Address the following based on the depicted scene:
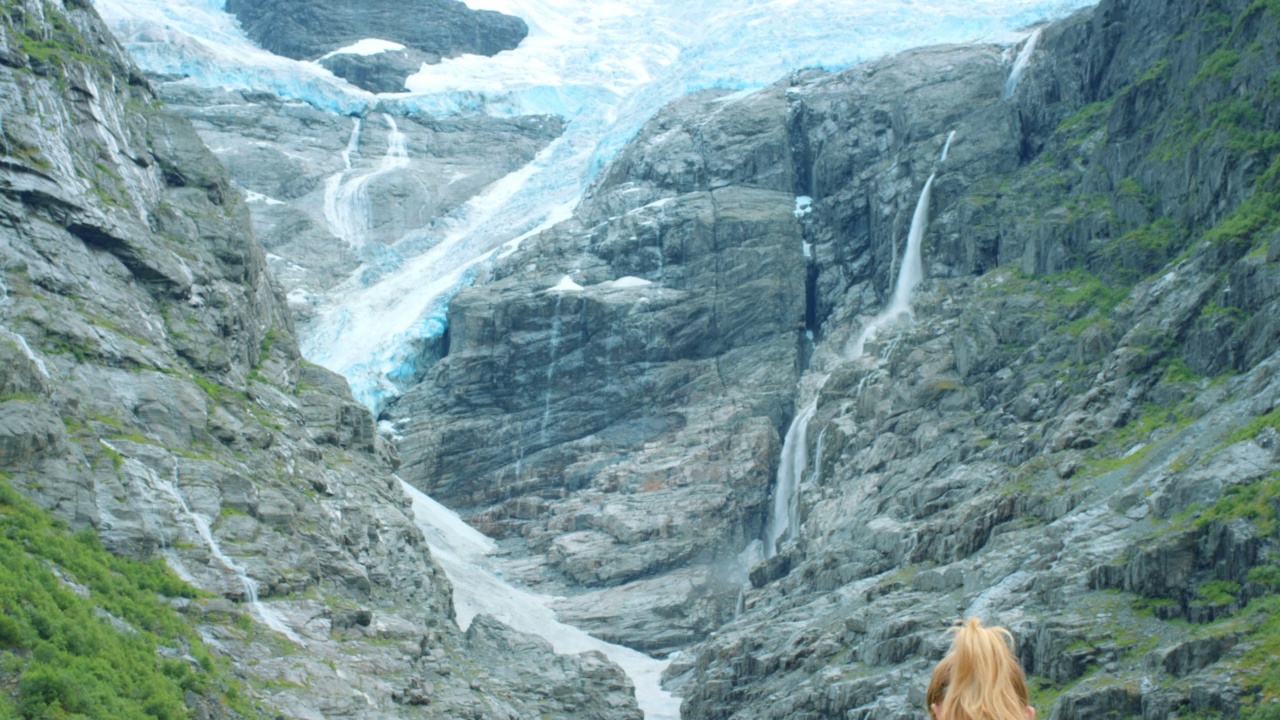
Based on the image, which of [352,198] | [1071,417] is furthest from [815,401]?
[352,198]

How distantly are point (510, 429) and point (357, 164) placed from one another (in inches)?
2169

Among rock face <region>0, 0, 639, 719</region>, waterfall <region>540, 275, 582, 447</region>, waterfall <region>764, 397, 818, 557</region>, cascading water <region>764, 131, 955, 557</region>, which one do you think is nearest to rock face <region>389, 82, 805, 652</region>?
waterfall <region>540, 275, 582, 447</region>

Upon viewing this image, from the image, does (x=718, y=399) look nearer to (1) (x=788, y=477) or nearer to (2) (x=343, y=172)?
(1) (x=788, y=477)

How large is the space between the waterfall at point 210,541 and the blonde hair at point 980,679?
36.1 metres

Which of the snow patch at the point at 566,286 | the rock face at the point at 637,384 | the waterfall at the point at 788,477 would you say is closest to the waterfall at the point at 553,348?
the snow patch at the point at 566,286

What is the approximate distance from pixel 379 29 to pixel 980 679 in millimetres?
165252

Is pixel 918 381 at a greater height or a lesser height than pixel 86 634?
greater

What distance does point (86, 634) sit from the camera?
29.5 meters

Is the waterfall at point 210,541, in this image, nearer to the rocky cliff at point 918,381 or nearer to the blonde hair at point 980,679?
the rocky cliff at point 918,381

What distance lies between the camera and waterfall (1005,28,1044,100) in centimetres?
8200

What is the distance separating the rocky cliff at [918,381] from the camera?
38.4 metres

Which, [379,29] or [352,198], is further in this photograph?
[379,29]

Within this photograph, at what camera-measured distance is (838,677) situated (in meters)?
43.5

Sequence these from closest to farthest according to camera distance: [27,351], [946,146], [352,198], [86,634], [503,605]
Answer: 1. [86,634]
2. [27,351]
3. [503,605]
4. [946,146]
5. [352,198]
